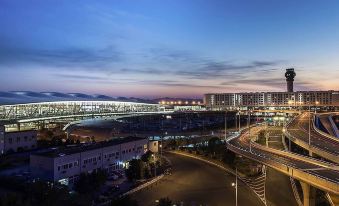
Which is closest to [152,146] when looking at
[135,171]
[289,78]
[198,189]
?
[135,171]


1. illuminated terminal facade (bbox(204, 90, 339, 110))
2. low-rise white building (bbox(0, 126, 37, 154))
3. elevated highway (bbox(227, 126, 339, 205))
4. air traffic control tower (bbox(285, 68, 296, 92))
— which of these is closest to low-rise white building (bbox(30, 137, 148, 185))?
low-rise white building (bbox(0, 126, 37, 154))

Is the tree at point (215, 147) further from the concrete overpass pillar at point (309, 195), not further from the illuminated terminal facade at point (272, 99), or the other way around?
the illuminated terminal facade at point (272, 99)

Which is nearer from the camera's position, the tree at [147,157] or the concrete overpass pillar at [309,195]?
the concrete overpass pillar at [309,195]

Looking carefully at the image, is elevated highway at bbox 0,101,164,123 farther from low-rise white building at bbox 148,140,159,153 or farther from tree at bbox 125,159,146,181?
tree at bbox 125,159,146,181

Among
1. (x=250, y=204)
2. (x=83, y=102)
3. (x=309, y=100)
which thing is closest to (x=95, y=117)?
(x=83, y=102)

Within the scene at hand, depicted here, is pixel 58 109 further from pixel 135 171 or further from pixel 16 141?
pixel 135 171

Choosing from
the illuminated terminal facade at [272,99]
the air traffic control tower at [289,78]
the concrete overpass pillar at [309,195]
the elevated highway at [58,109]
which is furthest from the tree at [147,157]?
the air traffic control tower at [289,78]
